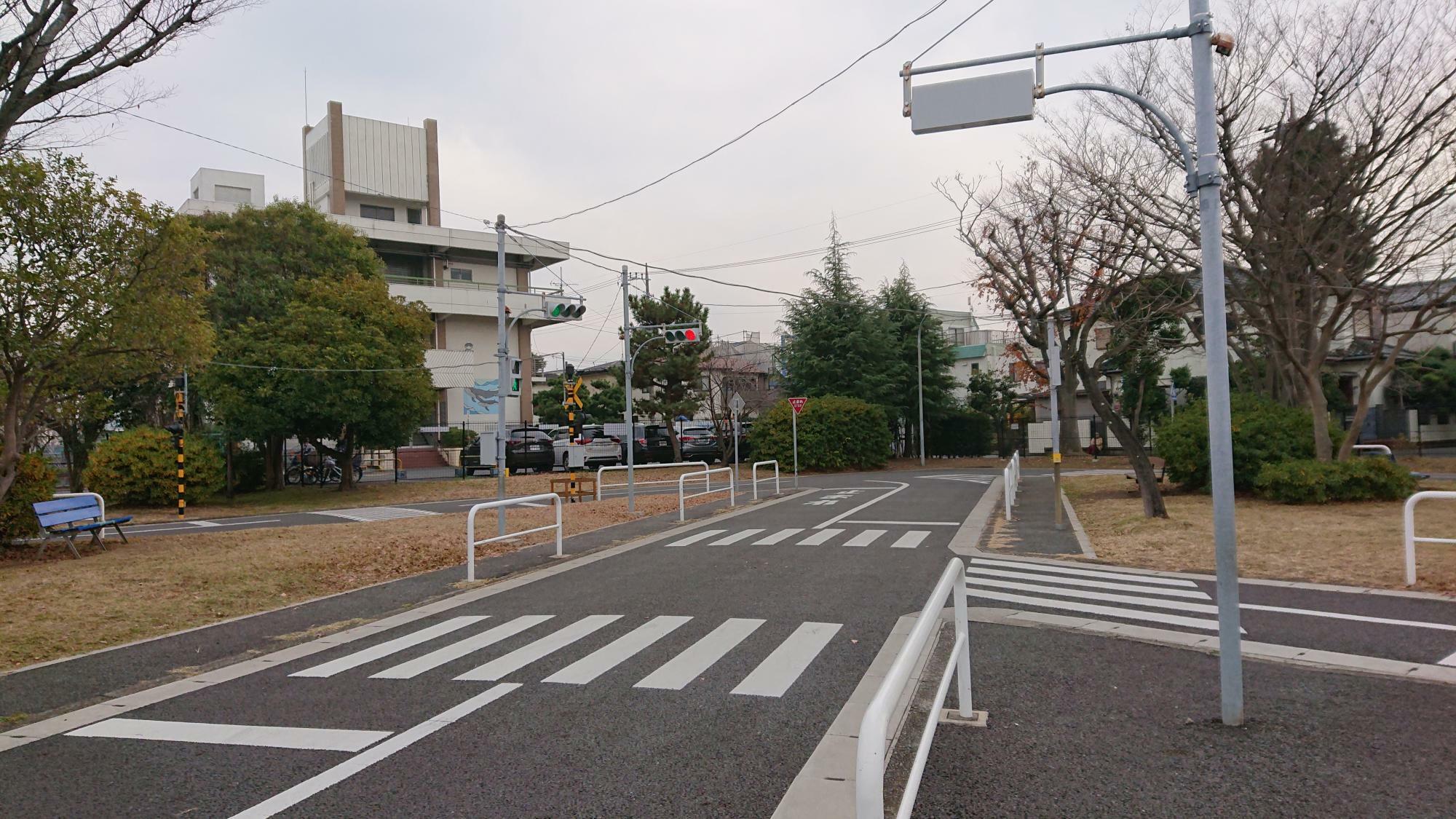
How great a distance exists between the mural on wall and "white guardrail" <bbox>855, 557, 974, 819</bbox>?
45.7 metres

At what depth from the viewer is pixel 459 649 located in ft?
24.0

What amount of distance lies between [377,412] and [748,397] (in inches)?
856

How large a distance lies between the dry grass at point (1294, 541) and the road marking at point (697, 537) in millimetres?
6141

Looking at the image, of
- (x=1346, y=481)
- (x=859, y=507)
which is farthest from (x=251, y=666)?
(x=1346, y=481)

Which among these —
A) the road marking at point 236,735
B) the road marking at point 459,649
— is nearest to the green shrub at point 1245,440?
the road marking at point 459,649

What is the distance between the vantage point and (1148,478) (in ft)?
52.1

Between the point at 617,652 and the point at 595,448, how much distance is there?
107 feet

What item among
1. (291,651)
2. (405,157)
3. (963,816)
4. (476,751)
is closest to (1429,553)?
(963,816)

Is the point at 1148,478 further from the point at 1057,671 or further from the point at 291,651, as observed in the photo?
the point at 291,651

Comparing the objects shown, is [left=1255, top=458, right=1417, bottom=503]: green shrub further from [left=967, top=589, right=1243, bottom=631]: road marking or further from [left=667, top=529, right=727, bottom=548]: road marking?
[left=967, top=589, right=1243, bottom=631]: road marking

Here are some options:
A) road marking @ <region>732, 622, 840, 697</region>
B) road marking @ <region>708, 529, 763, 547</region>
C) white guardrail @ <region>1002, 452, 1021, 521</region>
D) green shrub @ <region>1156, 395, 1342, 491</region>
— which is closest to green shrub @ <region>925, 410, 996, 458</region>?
green shrub @ <region>1156, 395, 1342, 491</region>

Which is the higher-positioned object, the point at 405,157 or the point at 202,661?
the point at 405,157

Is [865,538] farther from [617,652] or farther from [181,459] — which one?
[181,459]

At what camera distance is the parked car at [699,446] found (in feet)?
140
